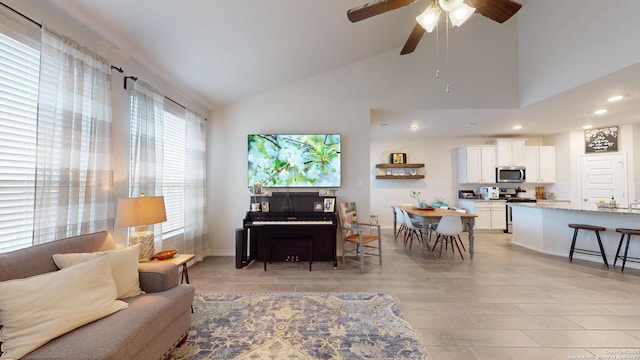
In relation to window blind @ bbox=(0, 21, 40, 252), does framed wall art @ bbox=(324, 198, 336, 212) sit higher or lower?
lower

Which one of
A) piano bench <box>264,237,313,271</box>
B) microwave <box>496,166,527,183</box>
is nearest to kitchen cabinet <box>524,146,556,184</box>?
microwave <box>496,166,527,183</box>

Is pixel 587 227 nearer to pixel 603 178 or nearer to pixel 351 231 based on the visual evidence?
pixel 603 178

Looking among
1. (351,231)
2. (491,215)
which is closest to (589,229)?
(491,215)

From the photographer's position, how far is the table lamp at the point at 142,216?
80.2 inches

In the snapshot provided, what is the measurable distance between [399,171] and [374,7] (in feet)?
17.6

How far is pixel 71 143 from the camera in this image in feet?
5.97

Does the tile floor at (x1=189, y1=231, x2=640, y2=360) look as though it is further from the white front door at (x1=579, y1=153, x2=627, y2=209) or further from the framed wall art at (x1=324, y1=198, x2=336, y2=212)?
the white front door at (x1=579, y1=153, x2=627, y2=209)

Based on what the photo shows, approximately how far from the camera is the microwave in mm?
6125

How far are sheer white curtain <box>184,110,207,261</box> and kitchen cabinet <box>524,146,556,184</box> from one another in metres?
7.77

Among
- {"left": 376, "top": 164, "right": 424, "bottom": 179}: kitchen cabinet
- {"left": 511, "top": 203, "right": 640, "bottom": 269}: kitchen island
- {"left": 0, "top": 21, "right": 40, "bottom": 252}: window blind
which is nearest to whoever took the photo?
{"left": 0, "top": 21, "right": 40, "bottom": 252}: window blind

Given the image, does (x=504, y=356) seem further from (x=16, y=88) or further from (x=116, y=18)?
(x=116, y=18)

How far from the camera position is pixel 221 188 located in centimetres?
411

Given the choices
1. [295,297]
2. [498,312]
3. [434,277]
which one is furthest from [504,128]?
[295,297]

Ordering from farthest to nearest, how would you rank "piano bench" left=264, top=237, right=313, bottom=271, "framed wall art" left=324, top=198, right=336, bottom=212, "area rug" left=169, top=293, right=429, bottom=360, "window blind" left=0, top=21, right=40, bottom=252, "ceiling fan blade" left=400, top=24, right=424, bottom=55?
"framed wall art" left=324, top=198, right=336, bottom=212 → "piano bench" left=264, top=237, right=313, bottom=271 → "ceiling fan blade" left=400, top=24, right=424, bottom=55 → "area rug" left=169, top=293, right=429, bottom=360 → "window blind" left=0, top=21, right=40, bottom=252
